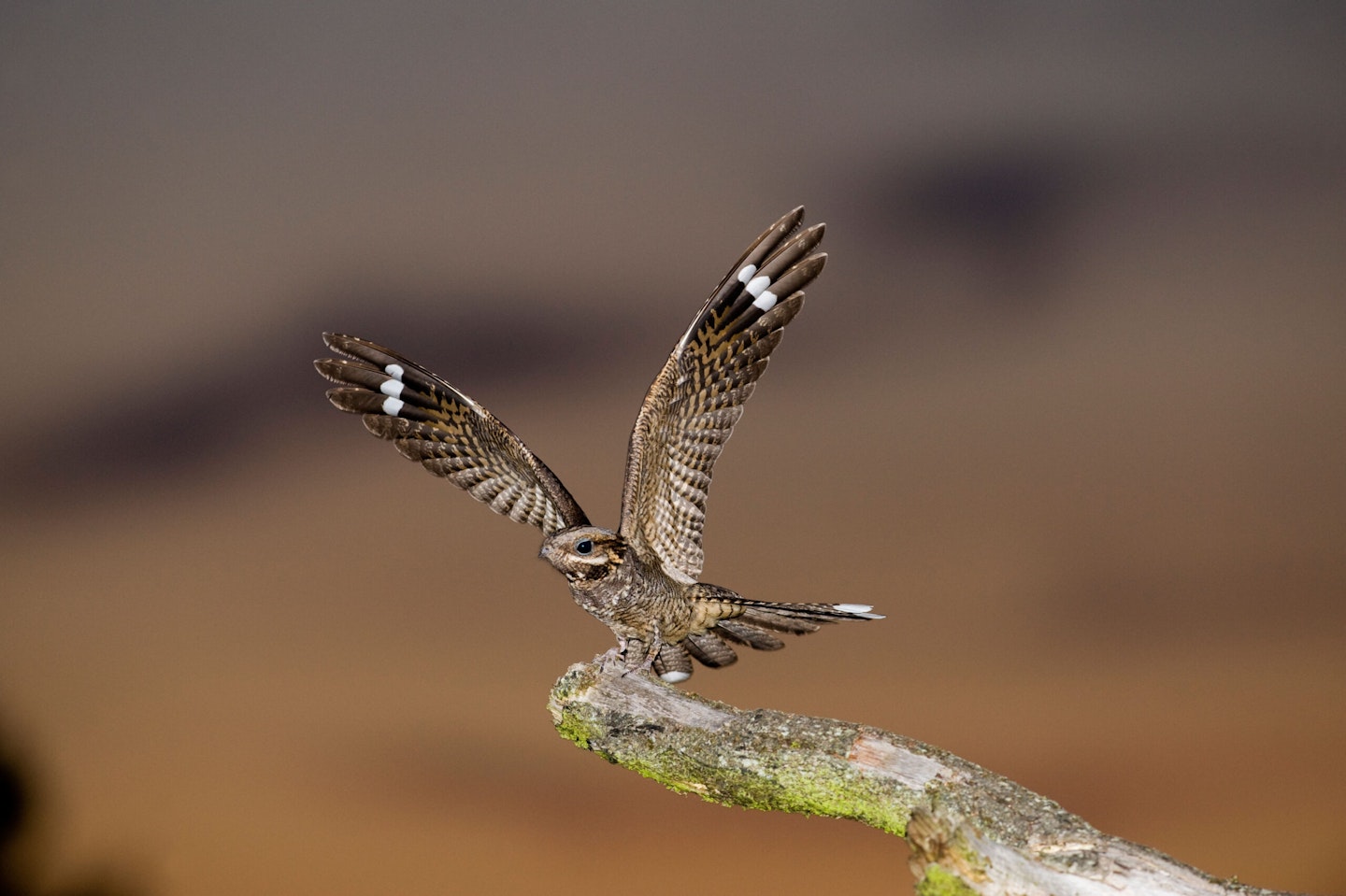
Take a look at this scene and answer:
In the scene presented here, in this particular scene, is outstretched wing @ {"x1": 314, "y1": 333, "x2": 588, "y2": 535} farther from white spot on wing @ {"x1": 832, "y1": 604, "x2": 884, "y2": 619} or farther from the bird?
white spot on wing @ {"x1": 832, "y1": 604, "x2": 884, "y2": 619}

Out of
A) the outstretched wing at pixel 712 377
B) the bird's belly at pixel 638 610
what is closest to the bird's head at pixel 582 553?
the bird's belly at pixel 638 610

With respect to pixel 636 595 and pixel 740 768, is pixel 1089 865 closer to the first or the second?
pixel 740 768

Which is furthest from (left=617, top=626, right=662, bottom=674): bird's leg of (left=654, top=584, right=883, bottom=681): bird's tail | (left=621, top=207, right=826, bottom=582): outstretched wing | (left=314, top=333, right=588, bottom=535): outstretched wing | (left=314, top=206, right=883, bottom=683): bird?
(left=314, top=333, right=588, bottom=535): outstretched wing

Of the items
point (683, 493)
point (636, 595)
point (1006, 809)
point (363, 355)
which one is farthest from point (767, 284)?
point (1006, 809)

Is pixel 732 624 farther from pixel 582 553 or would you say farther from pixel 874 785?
pixel 874 785

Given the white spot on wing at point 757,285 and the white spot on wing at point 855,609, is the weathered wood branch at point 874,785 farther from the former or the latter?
the white spot on wing at point 757,285

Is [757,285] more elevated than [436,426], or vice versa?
[757,285]

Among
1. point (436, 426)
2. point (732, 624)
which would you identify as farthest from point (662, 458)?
point (436, 426)
